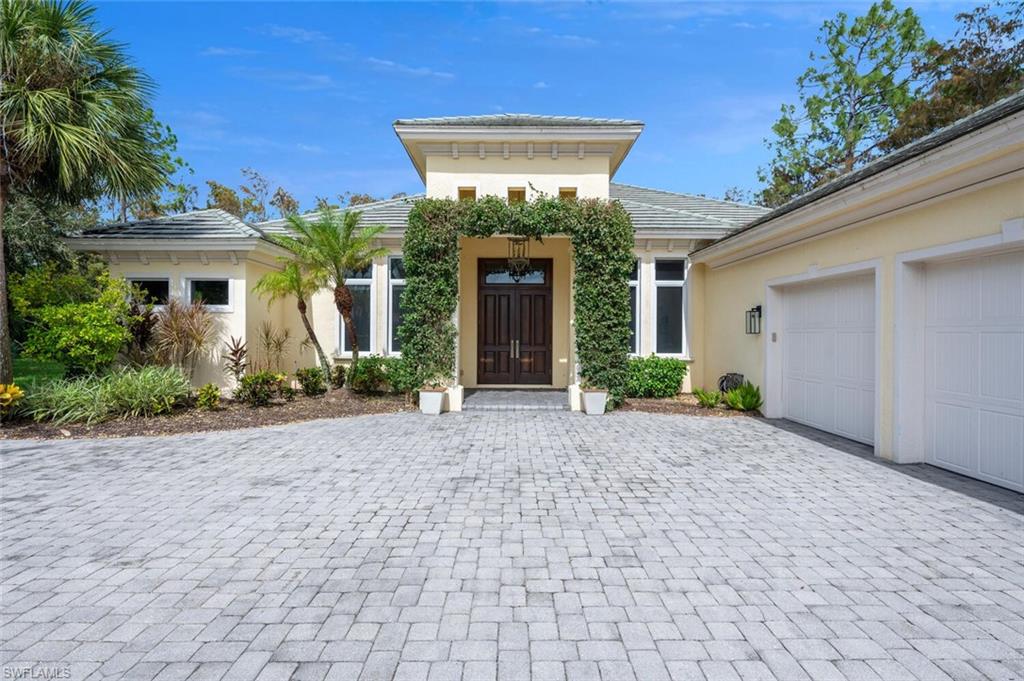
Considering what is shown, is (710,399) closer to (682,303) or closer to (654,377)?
(654,377)

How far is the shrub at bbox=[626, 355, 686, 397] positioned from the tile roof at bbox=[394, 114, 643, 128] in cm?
528

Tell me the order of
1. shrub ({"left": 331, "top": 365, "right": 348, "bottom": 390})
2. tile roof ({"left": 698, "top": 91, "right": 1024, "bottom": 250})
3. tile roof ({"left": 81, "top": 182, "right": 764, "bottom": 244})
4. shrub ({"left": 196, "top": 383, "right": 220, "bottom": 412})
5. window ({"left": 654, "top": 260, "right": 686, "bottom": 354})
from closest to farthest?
tile roof ({"left": 698, "top": 91, "right": 1024, "bottom": 250})
shrub ({"left": 196, "top": 383, "right": 220, "bottom": 412})
tile roof ({"left": 81, "top": 182, "right": 764, "bottom": 244})
shrub ({"left": 331, "top": 365, "right": 348, "bottom": 390})
window ({"left": 654, "top": 260, "right": 686, "bottom": 354})

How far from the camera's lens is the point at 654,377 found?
1182cm

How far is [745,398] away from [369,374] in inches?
319

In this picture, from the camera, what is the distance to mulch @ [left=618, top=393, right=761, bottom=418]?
10.1 meters

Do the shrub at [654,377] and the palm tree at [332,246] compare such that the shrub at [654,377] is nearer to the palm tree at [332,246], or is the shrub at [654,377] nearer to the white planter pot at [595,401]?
the white planter pot at [595,401]

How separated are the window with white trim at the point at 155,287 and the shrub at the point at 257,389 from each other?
3031 millimetres

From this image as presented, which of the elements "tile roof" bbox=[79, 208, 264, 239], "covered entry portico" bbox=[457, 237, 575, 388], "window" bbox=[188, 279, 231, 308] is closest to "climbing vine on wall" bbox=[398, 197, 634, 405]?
"covered entry portico" bbox=[457, 237, 575, 388]

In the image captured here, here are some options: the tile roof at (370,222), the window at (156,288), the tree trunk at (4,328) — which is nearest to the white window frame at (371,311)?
the tile roof at (370,222)

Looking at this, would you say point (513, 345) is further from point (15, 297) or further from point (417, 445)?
point (15, 297)

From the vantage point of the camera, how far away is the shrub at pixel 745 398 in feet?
32.9

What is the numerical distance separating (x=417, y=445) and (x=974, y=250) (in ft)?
23.4

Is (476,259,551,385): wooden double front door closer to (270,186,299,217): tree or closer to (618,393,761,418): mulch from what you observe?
(618,393,761,418): mulch

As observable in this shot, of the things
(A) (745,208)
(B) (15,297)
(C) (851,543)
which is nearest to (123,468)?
(B) (15,297)
